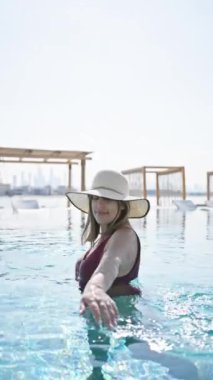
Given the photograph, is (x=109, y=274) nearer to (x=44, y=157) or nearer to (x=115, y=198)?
(x=115, y=198)

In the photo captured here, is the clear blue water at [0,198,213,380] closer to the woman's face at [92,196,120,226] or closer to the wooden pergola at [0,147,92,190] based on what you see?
the woman's face at [92,196,120,226]

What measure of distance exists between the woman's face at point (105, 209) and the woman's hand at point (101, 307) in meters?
0.69

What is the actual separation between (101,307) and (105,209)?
801 mm

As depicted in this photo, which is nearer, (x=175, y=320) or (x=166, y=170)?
(x=175, y=320)

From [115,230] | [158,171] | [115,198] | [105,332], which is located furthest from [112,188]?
[158,171]

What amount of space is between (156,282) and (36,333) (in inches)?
67.8

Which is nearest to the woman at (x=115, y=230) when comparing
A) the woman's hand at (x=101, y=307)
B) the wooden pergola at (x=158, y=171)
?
the woman's hand at (x=101, y=307)

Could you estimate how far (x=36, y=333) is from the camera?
2.08 metres

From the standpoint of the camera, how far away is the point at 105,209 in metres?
2.14

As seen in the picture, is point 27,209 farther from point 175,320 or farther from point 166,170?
point 175,320

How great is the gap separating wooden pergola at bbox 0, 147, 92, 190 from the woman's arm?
561 inches

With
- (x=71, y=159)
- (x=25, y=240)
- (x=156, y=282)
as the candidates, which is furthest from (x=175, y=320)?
(x=71, y=159)

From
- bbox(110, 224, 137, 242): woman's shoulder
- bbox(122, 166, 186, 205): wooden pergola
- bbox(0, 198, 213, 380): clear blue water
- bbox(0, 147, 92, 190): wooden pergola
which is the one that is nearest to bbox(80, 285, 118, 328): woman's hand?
bbox(0, 198, 213, 380): clear blue water

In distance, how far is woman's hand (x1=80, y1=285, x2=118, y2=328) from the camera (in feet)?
4.50
